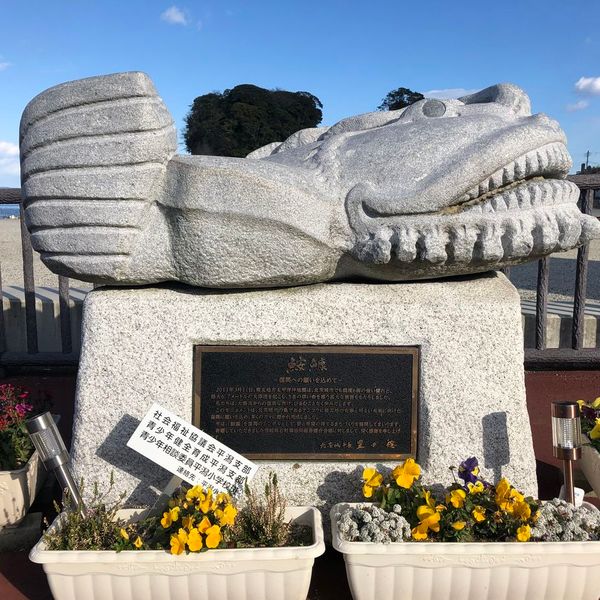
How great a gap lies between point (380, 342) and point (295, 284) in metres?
0.43

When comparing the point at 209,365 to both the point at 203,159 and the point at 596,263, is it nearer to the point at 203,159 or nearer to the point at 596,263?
the point at 203,159

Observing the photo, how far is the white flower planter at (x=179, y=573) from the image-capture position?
6.28ft

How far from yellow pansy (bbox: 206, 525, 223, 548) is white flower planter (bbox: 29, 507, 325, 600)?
3 cm

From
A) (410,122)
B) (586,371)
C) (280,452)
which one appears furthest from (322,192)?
(586,371)

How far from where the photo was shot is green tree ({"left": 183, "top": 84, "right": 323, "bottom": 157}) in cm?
1054

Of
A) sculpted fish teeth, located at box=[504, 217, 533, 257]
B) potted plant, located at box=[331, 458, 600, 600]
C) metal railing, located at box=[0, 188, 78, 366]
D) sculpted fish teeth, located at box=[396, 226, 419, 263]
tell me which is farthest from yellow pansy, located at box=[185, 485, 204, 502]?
metal railing, located at box=[0, 188, 78, 366]

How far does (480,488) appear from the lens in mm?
2125

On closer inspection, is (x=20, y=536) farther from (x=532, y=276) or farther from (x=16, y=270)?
(x=532, y=276)

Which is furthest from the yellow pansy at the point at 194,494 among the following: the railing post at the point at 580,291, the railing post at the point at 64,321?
the railing post at the point at 580,291

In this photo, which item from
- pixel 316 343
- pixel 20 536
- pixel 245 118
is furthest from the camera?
pixel 245 118

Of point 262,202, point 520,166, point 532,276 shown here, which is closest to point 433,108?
point 520,166

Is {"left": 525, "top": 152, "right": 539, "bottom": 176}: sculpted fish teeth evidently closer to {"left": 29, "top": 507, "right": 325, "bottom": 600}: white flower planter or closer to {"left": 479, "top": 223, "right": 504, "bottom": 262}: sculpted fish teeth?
{"left": 479, "top": 223, "right": 504, "bottom": 262}: sculpted fish teeth

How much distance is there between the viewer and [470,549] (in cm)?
195

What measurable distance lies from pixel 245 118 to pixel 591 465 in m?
9.02
